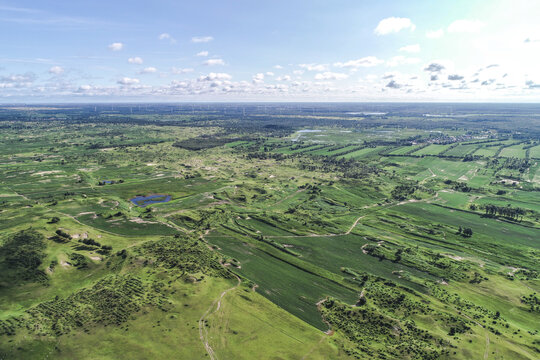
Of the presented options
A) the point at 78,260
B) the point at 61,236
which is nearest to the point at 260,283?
the point at 78,260

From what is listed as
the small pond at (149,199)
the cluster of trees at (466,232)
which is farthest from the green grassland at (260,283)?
the small pond at (149,199)

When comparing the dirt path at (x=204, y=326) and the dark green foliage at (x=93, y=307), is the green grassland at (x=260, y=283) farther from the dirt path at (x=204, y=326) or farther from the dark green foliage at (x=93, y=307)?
the dirt path at (x=204, y=326)

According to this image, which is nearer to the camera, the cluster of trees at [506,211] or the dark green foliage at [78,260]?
the dark green foliage at [78,260]

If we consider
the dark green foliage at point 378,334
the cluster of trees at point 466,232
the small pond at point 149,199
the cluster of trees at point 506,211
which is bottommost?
the dark green foliage at point 378,334

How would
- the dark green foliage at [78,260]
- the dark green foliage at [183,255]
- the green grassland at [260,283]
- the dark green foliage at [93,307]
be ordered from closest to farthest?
the dark green foliage at [93,307] < the green grassland at [260,283] < the dark green foliage at [78,260] < the dark green foliage at [183,255]

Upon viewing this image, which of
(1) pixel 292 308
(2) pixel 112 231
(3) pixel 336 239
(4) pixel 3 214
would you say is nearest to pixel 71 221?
(2) pixel 112 231

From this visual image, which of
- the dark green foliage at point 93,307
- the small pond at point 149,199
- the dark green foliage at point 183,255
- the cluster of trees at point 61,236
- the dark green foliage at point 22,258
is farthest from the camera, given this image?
the small pond at point 149,199

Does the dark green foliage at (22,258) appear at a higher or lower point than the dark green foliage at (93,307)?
higher

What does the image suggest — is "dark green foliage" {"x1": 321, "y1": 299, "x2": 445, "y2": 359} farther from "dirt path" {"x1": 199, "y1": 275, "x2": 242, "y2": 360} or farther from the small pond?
the small pond
